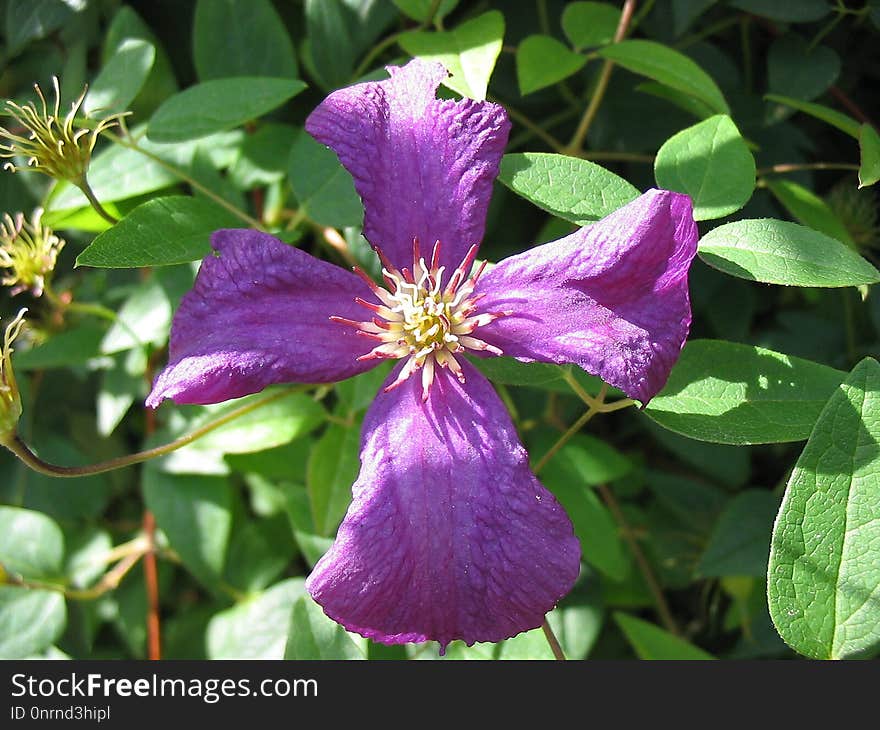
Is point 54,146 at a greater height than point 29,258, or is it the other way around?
point 54,146

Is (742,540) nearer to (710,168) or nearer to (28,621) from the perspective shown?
(710,168)

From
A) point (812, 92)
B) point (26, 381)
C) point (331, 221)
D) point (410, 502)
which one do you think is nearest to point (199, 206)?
point (331, 221)

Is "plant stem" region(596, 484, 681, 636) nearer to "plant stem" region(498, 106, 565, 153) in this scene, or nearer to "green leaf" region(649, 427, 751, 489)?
"green leaf" region(649, 427, 751, 489)

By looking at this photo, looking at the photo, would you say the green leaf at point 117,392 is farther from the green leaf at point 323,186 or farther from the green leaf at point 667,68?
the green leaf at point 667,68

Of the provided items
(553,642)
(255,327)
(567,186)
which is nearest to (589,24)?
(567,186)

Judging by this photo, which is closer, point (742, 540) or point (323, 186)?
point (323, 186)
